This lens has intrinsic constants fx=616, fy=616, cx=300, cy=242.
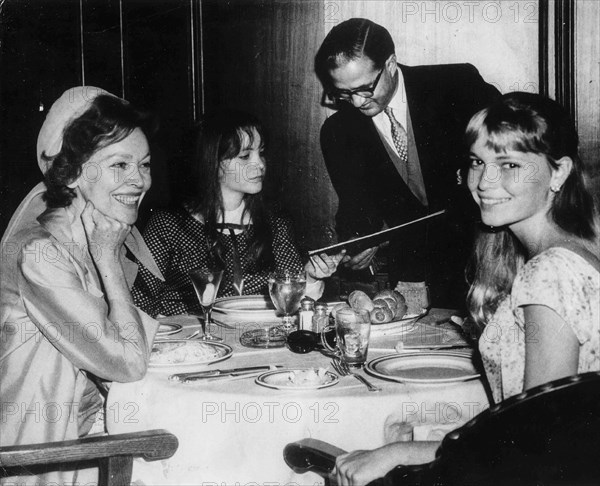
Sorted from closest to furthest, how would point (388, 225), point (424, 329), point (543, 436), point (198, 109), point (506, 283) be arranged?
point (543, 436) → point (506, 283) → point (424, 329) → point (388, 225) → point (198, 109)

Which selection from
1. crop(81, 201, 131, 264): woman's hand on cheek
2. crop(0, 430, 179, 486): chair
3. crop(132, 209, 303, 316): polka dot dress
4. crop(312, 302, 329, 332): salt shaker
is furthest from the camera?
crop(132, 209, 303, 316): polka dot dress

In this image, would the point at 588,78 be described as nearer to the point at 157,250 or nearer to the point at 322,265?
the point at 322,265

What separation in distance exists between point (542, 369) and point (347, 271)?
2573mm

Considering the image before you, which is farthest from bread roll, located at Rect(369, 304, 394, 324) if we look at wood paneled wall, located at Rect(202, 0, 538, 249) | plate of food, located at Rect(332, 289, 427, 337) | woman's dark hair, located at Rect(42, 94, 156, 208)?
wood paneled wall, located at Rect(202, 0, 538, 249)

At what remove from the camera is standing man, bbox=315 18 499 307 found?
346 centimetres

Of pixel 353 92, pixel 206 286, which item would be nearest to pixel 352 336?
pixel 206 286

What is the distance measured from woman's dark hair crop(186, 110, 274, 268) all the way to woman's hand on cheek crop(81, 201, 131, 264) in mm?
1535

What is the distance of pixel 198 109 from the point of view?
4.32 meters

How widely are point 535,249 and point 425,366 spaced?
0.43 meters

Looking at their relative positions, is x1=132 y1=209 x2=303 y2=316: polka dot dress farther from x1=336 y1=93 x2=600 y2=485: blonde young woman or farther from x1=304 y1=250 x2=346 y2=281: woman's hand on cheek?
x1=336 y1=93 x2=600 y2=485: blonde young woman

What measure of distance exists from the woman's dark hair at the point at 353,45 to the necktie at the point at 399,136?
0.28 meters

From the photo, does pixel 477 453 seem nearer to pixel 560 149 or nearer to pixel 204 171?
pixel 560 149

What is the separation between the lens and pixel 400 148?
362 centimetres

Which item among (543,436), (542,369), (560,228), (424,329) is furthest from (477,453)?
(424,329)
